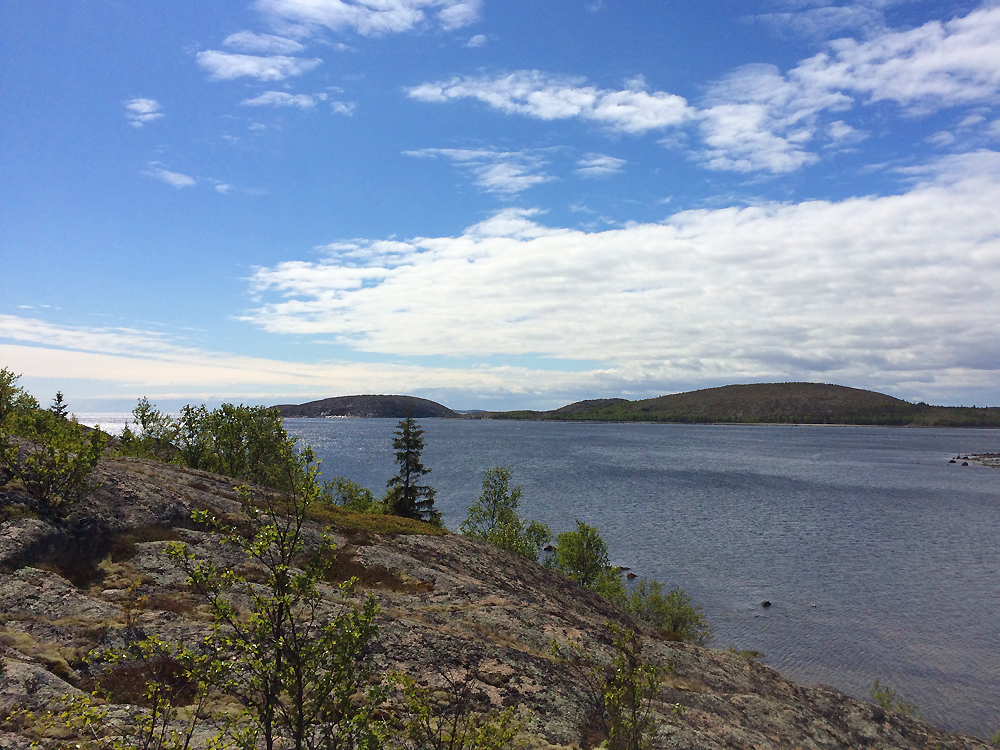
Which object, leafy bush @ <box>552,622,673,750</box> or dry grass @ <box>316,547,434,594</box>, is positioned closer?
leafy bush @ <box>552,622,673,750</box>

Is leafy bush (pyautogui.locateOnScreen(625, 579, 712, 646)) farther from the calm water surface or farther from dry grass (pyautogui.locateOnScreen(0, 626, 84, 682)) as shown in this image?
dry grass (pyautogui.locateOnScreen(0, 626, 84, 682))

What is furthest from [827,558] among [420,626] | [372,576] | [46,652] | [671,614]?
[46,652]

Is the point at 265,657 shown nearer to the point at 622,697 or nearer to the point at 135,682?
the point at 135,682

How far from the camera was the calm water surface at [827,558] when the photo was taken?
51312mm

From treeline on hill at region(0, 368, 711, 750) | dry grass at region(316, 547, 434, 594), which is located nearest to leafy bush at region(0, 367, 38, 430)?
treeline on hill at region(0, 368, 711, 750)

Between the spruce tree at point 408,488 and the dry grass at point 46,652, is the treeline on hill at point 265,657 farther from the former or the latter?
the spruce tree at point 408,488

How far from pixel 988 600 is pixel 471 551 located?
72082 millimetres

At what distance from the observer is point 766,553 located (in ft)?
289

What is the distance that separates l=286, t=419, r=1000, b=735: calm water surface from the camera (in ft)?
168

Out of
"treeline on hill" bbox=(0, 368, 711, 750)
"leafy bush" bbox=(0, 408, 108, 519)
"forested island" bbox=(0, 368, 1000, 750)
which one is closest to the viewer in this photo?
"treeline on hill" bbox=(0, 368, 711, 750)

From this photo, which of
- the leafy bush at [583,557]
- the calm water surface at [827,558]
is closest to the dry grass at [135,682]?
the leafy bush at [583,557]

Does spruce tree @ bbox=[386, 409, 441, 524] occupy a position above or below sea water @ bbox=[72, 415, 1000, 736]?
above

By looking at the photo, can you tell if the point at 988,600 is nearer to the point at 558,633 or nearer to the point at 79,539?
the point at 558,633

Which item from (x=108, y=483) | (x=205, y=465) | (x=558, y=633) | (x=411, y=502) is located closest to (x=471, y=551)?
(x=558, y=633)
